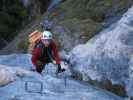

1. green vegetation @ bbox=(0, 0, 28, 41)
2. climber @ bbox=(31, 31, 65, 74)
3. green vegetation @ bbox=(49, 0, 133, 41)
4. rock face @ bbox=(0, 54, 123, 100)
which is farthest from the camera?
green vegetation @ bbox=(0, 0, 28, 41)

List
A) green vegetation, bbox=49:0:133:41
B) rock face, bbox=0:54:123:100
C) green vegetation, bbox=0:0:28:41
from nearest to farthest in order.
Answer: rock face, bbox=0:54:123:100, green vegetation, bbox=49:0:133:41, green vegetation, bbox=0:0:28:41

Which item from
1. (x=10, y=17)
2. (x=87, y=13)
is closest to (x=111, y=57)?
(x=87, y=13)

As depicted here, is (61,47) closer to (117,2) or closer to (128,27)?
(117,2)

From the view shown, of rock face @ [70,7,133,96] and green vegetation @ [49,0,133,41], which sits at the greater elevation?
green vegetation @ [49,0,133,41]

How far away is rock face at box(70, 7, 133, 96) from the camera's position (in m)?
10.7

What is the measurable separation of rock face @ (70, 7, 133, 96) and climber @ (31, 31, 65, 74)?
1379 mm

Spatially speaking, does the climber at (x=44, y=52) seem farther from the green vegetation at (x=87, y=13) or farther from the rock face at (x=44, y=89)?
the green vegetation at (x=87, y=13)

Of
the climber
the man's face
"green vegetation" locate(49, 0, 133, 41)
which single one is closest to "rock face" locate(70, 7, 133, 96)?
the climber

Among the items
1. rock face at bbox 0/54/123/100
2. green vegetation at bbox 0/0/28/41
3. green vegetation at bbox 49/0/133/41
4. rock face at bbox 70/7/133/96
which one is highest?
green vegetation at bbox 0/0/28/41

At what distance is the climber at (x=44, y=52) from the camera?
10.6 m

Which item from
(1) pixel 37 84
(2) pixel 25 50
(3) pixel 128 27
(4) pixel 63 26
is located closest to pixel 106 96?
(1) pixel 37 84

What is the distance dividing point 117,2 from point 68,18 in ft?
7.67

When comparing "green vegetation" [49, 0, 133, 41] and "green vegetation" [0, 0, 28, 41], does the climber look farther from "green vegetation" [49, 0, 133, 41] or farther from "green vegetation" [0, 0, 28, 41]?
"green vegetation" [0, 0, 28, 41]

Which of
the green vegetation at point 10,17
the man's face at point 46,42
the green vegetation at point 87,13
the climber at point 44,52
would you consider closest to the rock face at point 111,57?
the climber at point 44,52
